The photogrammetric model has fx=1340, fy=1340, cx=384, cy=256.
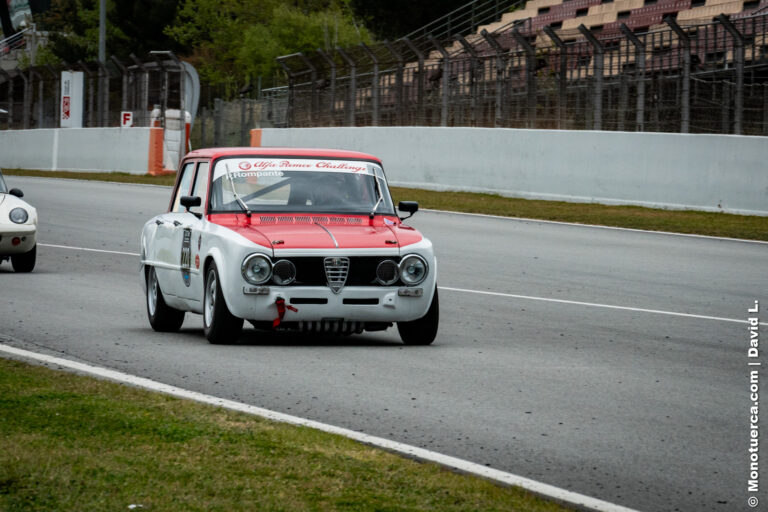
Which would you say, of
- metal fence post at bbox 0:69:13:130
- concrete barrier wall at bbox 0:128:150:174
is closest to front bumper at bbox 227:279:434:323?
concrete barrier wall at bbox 0:128:150:174

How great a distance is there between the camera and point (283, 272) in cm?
951

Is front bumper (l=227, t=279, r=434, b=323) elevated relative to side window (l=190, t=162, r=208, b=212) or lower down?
lower down

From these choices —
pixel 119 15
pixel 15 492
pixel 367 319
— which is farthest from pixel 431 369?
pixel 119 15

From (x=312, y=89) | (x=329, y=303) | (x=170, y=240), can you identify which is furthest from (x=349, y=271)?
(x=312, y=89)

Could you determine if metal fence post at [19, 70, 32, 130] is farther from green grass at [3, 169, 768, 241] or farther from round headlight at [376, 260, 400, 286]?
round headlight at [376, 260, 400, 286]

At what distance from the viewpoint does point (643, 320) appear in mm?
12055

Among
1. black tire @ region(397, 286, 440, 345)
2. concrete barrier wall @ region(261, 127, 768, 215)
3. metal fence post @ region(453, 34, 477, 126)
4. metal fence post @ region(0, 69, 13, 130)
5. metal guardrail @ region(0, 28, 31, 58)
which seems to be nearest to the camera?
black tire @ region(397, 286, 440, 345)

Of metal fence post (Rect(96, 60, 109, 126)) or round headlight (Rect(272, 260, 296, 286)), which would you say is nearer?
round headlight (Rect(272, 260, 296, 286))

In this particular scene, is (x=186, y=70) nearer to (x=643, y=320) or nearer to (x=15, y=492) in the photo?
(x=643, y=320)

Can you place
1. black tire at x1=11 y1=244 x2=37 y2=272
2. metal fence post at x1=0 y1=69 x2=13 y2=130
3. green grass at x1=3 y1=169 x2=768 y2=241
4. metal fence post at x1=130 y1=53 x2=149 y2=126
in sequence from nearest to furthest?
black tire at x1=11 y1=244 x2=37 y2=272 → green grass at x1=3 y1=169 x2=768 y2=241 → metal fence post at x1=130 y1=53 x2=149 y2=126 → metal fence post at x1=0 y1=69 x2=13 y2=130

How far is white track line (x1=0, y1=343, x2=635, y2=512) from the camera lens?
5.41 meters

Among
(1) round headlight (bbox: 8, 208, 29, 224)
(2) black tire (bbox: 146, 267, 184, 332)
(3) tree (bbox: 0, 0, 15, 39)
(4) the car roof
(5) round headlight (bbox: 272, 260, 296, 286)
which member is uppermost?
(3) tree (bbox: 0, 0, 15, 39)

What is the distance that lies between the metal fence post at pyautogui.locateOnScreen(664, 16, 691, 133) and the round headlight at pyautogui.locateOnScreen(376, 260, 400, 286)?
1674cm

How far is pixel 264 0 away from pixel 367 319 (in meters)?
73.6
